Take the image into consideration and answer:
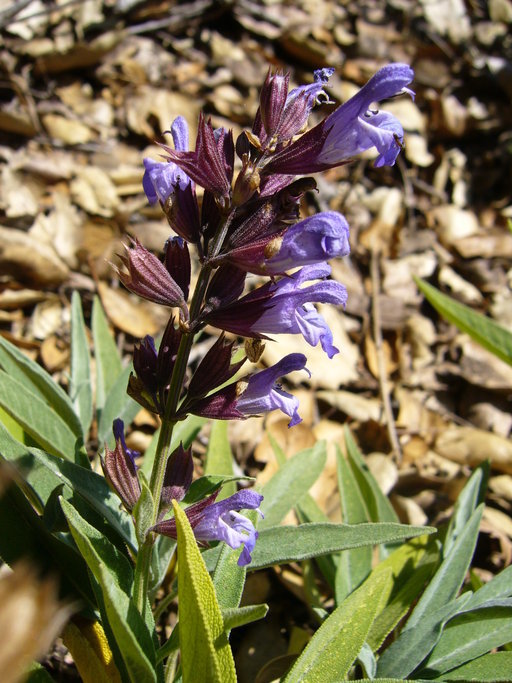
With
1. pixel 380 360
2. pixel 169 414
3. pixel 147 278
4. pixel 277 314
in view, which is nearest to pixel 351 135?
pixel 277 314

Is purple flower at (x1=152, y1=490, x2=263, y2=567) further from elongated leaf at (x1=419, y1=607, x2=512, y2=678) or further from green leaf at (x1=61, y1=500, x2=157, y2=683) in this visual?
elongated leaf at (x1=419, y1=607, x2=512, y2=678)

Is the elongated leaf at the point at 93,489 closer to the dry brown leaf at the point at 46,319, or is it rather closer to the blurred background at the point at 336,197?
the blurred background at the point at 336,197

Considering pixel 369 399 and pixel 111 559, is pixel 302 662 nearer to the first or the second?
pixel 111 559

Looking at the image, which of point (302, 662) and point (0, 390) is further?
point (0, 390)

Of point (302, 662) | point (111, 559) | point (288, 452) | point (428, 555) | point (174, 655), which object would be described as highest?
point (111, 559)

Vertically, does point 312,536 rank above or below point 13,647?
below

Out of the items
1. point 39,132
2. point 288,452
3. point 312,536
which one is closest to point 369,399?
point 288,452

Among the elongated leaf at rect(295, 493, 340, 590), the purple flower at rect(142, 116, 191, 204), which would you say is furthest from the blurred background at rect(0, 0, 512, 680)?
the purple flower at rect(142, 116, 191, 204)
